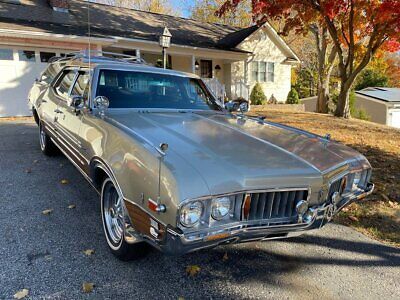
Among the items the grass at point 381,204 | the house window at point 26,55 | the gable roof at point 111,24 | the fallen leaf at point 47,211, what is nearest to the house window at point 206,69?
the gable roof at point 111,24

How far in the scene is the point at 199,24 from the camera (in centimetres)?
2216

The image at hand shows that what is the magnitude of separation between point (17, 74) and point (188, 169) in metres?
12.1

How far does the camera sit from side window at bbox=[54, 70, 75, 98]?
474 centimetres

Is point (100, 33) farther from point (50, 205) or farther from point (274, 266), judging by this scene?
point (274, 266)

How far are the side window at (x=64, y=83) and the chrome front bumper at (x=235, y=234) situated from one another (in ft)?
10.4

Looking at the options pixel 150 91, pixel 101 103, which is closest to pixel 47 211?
pixel 101 103

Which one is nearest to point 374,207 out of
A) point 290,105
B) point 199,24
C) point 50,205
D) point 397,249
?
point 397,249

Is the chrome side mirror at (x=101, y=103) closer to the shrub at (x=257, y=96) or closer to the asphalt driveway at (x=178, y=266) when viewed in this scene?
the asphalt driveway at (x=178, y=266)

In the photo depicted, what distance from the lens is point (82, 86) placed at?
4.21 metres

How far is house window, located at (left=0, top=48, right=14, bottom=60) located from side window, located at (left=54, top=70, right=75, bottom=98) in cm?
822

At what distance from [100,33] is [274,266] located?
1414cm

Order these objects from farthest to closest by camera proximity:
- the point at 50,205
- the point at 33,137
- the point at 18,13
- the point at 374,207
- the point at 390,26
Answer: the point at 18,13, the point at 390,26, the point at 33,137, the point at 374,207, the point at 50,205

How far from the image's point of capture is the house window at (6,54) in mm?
11852

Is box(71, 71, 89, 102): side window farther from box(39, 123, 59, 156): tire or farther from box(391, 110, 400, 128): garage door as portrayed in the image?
box(391, 110, 400, 128): garage door
